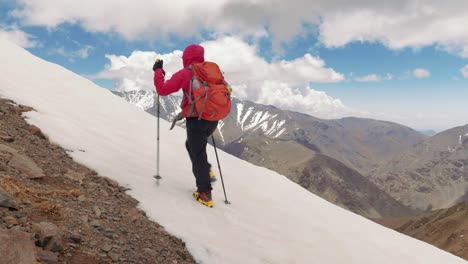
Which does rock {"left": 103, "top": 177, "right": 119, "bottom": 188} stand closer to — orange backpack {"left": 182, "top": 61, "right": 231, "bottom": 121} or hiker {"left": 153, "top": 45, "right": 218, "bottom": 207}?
hiker {"left": 153, "top": 45, "right": 218, "bottom": 207}

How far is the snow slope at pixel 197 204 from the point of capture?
8727 millimetres

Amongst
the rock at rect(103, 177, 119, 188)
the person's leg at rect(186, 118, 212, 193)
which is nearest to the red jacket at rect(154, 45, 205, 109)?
the person's leg at rect(186, 118, 212, 193)

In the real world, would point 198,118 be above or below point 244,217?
above

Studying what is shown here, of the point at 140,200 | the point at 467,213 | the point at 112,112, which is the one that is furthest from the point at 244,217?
the point at 467,213

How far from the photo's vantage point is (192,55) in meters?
9.44

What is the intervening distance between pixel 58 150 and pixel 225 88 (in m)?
4.88

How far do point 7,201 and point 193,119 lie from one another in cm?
490

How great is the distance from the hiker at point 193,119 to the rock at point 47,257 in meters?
5.00

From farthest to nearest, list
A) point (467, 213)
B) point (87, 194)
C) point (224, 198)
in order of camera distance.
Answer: point (467, 213), point (224, 198), point (87, 194)

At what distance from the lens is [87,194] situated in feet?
25.8

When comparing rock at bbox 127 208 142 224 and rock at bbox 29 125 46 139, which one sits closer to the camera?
rock at bbox 127 208 142 224

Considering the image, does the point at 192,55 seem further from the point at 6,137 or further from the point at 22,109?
the point at 22,109

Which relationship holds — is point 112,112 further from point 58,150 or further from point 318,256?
point 318,256

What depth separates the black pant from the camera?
9.70m
